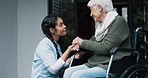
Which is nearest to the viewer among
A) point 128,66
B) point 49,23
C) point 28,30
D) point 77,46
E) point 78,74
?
point 78,74

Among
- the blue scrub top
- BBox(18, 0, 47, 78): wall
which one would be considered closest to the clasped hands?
the blue scrub top

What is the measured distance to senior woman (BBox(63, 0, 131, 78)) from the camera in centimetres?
333

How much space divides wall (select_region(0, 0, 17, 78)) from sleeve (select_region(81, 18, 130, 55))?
239 cm

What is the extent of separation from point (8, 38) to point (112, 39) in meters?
2.60

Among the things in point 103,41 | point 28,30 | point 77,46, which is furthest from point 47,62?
point 28,30

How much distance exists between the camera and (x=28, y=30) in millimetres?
5543

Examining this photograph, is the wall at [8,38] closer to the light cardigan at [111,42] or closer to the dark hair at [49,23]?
the dark hair at [49,23]

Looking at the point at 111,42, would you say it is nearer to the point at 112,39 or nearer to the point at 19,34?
the point at 112,39

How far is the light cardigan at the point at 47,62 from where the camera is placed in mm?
3617

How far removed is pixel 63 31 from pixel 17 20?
1952 millimetres

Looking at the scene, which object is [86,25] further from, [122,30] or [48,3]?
[122,30]

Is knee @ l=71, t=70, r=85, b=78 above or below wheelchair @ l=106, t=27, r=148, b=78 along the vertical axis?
below

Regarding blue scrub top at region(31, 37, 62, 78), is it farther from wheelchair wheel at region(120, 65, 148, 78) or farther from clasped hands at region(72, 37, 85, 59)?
wheelchair wheel at region(120, 65, 148, 78)

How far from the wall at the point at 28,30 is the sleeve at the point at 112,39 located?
219cm
